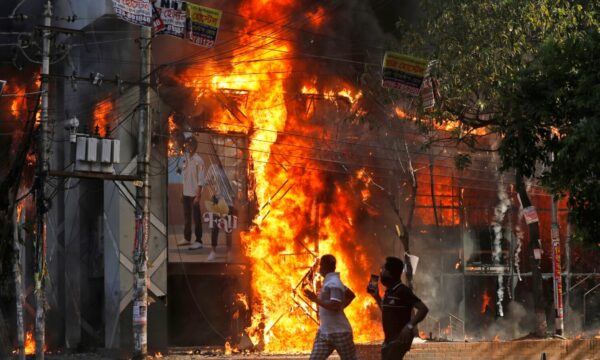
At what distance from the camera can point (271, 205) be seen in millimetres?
29375

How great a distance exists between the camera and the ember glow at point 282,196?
94.7ft

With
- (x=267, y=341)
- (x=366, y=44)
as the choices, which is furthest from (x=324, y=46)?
(x=267, y=341)

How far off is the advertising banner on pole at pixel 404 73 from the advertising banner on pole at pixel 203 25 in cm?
358

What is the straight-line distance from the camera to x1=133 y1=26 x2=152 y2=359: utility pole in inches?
829

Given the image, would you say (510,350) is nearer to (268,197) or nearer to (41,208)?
(41,208)

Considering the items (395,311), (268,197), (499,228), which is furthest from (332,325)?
(499,228)

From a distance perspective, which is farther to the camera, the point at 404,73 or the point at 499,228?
the point at 499,228

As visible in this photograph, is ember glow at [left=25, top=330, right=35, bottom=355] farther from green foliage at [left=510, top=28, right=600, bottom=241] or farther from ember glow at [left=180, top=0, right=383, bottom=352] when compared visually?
green foliage at [left=510, top=28, right=600, bottom=241]

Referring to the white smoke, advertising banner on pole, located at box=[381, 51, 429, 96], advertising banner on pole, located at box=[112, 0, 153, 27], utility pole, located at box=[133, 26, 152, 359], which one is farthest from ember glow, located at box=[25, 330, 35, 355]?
advertising banner on pole, located at box=[381, 51, 429, 96]

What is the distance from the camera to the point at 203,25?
19.4m

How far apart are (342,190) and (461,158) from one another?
36.1 feet

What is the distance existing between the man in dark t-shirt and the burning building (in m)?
16.6

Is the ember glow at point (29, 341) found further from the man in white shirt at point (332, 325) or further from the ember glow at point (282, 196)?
the man in white shirt at point (332, 325)

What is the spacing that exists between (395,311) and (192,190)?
18152 mm
